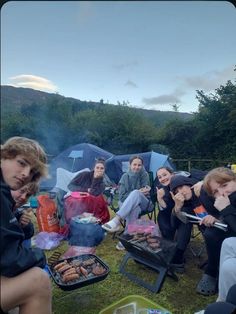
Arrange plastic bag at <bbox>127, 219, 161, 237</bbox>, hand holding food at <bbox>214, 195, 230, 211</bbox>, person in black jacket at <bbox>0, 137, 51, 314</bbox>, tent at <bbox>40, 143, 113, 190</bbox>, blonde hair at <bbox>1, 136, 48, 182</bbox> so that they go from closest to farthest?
1. person in black jacket at <bbox>0, 137, 51, 314</bbox>
2. blonde hair at <bbox>1, 136, 48, 182</bbox>
3. hand holding food at <bbox>214, 195, 230, 211</bbox>
4. plastic bag at <bbox>127, 219, 161, 237</bbox>
5. tent at <bbox>40, 143, 113, 190</bbox>

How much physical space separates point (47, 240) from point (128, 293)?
1361 millimetres

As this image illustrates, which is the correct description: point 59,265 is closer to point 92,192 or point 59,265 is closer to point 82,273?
point 82,273

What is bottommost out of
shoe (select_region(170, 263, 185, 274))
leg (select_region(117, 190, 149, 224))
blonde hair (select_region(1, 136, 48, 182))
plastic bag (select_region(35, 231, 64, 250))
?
plastic bag (select_region(35, 231, 64, 250))

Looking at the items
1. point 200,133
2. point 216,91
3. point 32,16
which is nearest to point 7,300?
point 32,16

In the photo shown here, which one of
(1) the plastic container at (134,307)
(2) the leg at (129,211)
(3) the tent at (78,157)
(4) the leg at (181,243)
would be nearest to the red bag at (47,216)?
(2) the leg at (129,211)

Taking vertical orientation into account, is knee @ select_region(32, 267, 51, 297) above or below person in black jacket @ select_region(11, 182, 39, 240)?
below

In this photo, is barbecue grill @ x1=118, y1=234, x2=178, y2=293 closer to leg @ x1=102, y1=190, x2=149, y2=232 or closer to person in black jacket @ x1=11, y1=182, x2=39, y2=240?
leg @ x1=102, y1=190, x2=149, y2=232

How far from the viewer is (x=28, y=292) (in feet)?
4.03

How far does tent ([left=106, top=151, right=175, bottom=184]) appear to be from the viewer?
519cm

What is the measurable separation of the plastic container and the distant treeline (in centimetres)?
151

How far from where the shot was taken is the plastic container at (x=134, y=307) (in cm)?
184

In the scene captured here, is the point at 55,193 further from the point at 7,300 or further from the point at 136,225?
the point at 7,300

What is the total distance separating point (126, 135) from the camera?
4.68 meters

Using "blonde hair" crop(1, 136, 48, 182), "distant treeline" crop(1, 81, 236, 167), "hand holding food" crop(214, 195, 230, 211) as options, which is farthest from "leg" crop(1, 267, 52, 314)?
"distant treeline" crop(1, 81, 236, 167)
